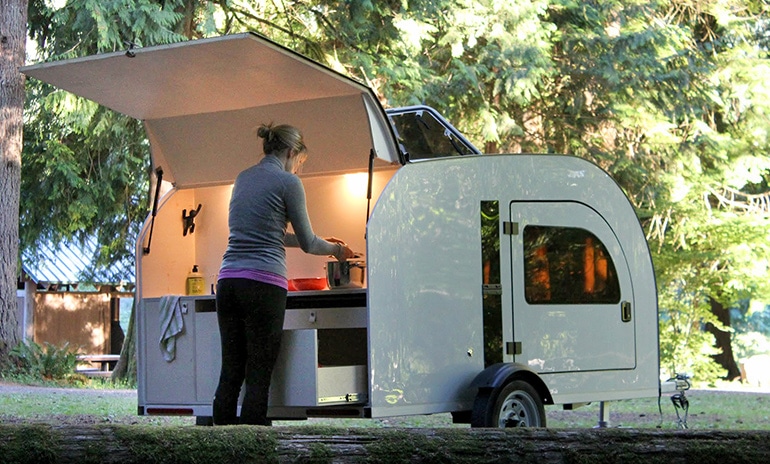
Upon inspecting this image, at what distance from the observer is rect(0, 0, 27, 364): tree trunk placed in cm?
1708

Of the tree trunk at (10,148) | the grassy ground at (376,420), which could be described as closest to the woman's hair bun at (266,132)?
the grassy ground at (376,420)

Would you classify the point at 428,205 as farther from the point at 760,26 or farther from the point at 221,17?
the point at 760,26

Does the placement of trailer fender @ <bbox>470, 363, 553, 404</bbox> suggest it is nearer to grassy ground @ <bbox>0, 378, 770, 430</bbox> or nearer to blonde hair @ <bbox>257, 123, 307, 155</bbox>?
blonde hair @ <bbox>257, 123, 307, 155</bbox>

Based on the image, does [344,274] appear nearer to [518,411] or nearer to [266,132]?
[266,132]

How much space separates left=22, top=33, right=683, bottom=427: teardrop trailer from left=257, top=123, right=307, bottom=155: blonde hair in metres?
0.39

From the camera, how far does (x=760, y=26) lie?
938 inches

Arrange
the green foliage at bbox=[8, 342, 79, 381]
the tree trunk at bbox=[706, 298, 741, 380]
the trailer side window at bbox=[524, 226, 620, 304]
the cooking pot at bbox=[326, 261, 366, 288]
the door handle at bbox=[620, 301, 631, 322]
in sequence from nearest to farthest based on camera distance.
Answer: the cooking pot at bbox=[326, 261, 366, 288] → the trailer side window at bbox=[524, 226, 620, 304] → the door handle at bbox=[620, 301, 631, 322] → the green foliage at bbox=[8, 342, 79, 381] → the tree trunk at bbox=[706, 298, 741, 380]

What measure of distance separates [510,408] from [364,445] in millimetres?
Answer: 2821

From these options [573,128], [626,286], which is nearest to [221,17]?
[573,128]

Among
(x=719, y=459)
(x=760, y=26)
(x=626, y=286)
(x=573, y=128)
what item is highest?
(x=760, y=26)

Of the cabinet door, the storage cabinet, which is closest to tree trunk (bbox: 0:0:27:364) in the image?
the cabinet door

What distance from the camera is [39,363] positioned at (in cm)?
1719

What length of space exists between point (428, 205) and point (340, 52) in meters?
10.6

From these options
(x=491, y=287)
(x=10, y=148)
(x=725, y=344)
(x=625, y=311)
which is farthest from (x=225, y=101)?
(x=725, y=344)
